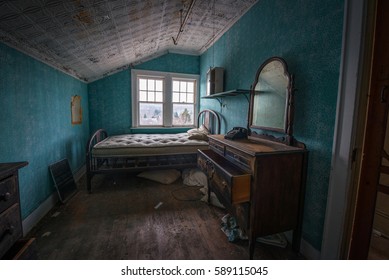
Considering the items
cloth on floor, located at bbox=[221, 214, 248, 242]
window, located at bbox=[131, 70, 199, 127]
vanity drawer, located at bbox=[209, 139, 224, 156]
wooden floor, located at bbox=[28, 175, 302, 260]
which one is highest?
window, located at bbox=[131, 70, 199, 127]

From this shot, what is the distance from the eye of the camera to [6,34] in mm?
1492

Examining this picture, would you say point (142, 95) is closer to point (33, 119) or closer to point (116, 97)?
point (116, 97)

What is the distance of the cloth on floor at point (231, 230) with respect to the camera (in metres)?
1.72

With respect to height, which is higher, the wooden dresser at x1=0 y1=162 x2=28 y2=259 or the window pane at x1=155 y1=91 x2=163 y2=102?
the window pane at x1=155 y1=91 x2=163 y2=102


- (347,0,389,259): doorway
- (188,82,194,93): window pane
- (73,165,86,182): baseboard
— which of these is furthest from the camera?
(188,82,194,93): window pane

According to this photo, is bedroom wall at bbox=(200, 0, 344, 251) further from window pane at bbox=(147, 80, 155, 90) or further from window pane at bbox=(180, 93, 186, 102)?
window pane at bbox=(147, 80, 155, 90)

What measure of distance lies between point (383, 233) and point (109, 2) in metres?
3.45

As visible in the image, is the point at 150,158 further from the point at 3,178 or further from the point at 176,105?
the point at 3,178

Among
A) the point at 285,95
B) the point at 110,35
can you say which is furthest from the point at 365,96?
the point at 110,35

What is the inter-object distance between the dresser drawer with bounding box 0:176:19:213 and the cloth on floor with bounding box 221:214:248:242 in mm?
1635

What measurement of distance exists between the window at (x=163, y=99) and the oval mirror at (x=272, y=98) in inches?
106

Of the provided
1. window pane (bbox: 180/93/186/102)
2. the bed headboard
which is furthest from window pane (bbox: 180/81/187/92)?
the bed headboard

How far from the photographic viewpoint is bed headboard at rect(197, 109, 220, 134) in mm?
3463

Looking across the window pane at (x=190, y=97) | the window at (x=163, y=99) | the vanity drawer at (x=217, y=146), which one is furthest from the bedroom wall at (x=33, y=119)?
the window pane at (x=190, y=97)
